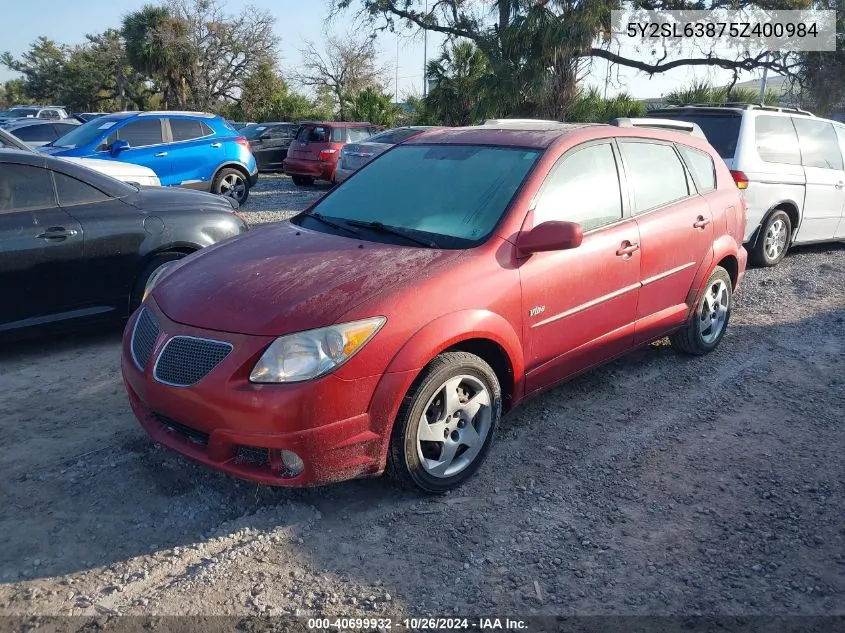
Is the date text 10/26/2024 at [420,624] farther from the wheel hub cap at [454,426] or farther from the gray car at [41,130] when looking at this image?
the gray car at [41,130]

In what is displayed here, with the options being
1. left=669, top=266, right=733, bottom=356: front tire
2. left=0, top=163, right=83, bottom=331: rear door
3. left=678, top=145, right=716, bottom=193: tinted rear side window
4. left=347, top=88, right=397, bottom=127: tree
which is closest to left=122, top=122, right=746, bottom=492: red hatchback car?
left=678, top=145, right=716, bottom=193: tinted rear side window

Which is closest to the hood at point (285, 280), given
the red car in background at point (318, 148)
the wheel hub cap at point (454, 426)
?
the wheel hub cap at point (454, 426)

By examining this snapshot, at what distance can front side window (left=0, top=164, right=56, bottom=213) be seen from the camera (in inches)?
204

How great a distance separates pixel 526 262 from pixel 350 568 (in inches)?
67.6

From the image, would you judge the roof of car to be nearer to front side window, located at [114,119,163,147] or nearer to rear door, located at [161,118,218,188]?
rear door, located at [161,118,218,188]

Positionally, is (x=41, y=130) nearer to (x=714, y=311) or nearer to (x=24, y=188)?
(x=24, y=188)

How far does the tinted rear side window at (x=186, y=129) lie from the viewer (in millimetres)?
12133

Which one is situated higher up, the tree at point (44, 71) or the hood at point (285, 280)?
the tree at point (44, 71)

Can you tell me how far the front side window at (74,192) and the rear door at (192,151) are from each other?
6466 millimetres

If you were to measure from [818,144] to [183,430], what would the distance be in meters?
8.39

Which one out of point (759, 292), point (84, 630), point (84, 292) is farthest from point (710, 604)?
point (759, 292)

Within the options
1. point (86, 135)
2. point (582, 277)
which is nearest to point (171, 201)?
point (582, 277)

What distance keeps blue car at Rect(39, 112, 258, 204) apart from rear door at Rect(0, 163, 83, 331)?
5896 millimetres

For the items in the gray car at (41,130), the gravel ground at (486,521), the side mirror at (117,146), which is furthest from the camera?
the gray car at (41,130)
